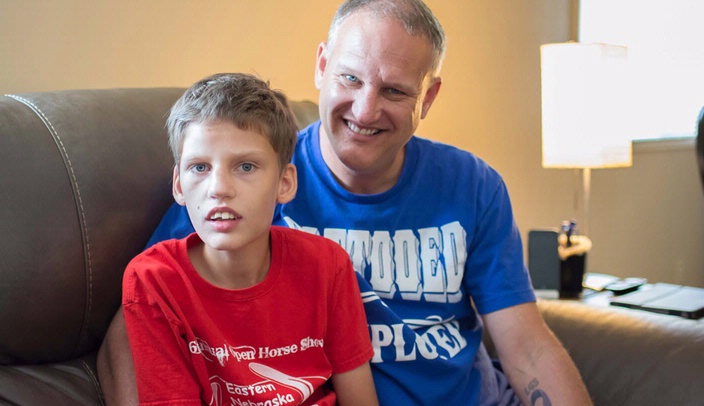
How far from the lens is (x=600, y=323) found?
1556mm

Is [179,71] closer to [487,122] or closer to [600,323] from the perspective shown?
[600,323]

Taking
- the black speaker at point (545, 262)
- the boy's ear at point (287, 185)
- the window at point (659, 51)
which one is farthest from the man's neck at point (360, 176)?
the window at point (659, 51)

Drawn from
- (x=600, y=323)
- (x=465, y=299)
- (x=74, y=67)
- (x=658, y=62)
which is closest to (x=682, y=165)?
(x=658, y=62)

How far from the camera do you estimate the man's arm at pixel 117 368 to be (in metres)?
1.01

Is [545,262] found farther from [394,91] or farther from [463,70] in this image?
[463,70]

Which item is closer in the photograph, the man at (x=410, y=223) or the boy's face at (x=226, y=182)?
the boy's face at (x=226, y=182)

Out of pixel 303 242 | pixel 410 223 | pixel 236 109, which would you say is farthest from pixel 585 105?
pixel 236 109

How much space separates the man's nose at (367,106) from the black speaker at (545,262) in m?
0.89

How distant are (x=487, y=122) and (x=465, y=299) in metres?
1.76

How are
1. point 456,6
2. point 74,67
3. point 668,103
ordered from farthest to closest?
point 668,103, point 456,6, point 74,67

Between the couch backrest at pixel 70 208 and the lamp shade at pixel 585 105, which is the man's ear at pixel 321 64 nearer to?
the couch backrest at pixel 70 208

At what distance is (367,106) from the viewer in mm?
1244

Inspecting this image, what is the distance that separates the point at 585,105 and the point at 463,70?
66 centimetres

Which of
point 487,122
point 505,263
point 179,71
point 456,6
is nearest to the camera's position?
point 505,263
